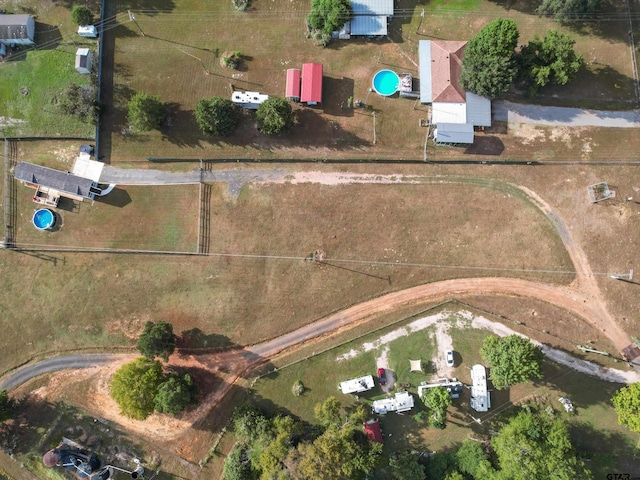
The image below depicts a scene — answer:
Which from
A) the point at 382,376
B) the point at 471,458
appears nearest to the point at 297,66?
the point at 382,376

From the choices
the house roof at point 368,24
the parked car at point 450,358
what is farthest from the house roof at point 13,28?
the parked car at point 450,358

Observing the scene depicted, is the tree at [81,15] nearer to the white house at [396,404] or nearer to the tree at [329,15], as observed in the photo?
the tree at [329,15]

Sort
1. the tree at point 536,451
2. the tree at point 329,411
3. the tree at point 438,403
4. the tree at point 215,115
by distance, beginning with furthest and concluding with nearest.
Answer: the tree at point 215,115
the tree at point 438,403
the tree at point 329,411
the tree at point 536,451

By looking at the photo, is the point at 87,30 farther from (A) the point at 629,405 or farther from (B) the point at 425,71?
(A) the point at 629,405

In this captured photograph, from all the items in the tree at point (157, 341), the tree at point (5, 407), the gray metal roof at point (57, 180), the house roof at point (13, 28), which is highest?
→ the house roof at point (13, 28)

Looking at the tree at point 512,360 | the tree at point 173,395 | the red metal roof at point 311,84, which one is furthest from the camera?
the red metal roof at point 311,84

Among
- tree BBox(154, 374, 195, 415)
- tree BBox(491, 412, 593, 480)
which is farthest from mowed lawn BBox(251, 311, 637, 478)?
tree BBox(154, 374, 195, 415)

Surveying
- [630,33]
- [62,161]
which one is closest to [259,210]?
[62,161]
